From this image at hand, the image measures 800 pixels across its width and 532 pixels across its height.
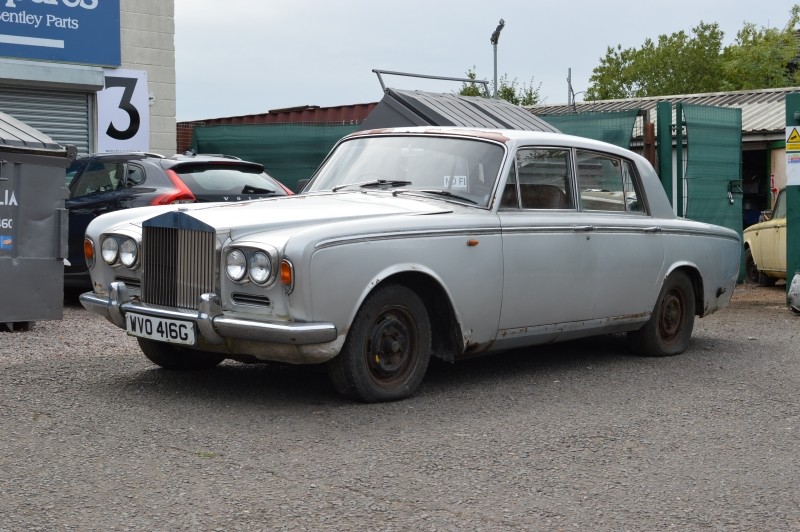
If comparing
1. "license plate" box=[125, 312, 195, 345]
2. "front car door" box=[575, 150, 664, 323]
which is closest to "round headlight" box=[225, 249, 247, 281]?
"license plate" box=[125, 312, 195, 345]

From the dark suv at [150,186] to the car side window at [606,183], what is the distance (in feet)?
13.3

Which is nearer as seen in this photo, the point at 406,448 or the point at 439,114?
the point at 406,448

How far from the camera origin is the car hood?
19.9ft

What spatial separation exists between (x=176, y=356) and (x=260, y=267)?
1.54 m

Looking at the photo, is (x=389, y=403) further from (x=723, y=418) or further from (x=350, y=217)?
(x=723, y=418)

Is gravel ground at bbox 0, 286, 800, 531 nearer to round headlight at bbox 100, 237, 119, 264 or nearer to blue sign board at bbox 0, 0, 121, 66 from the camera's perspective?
round headlight at bbox 100, 237, 119, 264

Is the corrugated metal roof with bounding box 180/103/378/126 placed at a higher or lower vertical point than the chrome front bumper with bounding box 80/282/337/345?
higher

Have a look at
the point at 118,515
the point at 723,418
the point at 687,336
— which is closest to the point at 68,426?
the point at 118,515

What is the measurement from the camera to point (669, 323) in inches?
334

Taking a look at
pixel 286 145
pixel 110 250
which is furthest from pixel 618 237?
pixel 286 145

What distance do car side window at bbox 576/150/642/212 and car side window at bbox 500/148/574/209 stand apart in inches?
6.7

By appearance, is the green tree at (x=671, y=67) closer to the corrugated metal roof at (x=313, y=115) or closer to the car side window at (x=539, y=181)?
the corrugated metal roof at (x=313, y=115)

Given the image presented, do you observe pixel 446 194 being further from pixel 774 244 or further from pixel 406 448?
pixel 774 244

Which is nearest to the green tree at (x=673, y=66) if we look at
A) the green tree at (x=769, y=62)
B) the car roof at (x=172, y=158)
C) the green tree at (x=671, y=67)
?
the green tree at (x=671, y=67)
